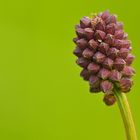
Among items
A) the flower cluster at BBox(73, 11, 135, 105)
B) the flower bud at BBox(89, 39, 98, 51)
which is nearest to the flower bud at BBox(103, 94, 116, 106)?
the flower cluster at BBox(73, 11, 135, 105)

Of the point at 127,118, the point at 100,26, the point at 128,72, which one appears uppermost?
the point at 100,26

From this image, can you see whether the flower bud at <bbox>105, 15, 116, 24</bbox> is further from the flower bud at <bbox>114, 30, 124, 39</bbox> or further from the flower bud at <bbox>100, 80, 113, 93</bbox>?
the flower bud at <bbox>100, 80, 113, 93</bbox>

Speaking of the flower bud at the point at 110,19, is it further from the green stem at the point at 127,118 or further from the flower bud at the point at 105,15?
the green stem at the point at 127,118

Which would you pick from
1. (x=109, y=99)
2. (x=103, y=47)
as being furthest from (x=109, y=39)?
(x=109, y=99)

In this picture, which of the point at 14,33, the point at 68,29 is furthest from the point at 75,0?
the point at 14,33

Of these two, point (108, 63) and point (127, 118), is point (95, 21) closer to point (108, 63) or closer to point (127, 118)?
point (108, 63)

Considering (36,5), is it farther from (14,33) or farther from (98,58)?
(98,58)
